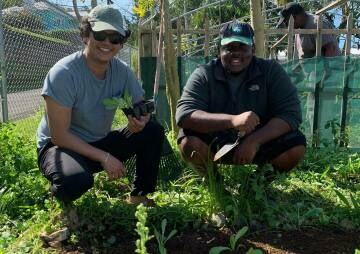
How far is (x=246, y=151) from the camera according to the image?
2.84 metres

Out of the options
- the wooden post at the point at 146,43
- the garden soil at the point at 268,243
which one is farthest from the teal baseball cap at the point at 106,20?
the wooden post at the point at 146,43

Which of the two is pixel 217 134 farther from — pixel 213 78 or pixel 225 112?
pixel 213 78

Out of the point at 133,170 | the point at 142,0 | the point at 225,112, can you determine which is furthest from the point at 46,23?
the point at 225,112

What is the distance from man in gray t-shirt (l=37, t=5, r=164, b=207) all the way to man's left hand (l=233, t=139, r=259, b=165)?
553mm

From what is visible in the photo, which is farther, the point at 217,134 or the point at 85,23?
the point at 217,134

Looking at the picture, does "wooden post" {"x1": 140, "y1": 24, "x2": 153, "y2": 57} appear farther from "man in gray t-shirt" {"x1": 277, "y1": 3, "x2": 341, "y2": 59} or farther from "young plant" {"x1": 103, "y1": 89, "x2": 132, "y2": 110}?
"young plant" {"x1": 103, "y1": 89, "x2": 132, "y2": 110}

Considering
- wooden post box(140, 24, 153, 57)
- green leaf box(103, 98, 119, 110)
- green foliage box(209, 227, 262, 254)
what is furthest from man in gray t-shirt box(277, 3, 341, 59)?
green foliage box(209, 227, 262, 254)

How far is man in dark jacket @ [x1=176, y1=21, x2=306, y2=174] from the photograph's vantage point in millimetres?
2980

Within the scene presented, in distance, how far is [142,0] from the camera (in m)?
5.25

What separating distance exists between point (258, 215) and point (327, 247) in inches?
18.0

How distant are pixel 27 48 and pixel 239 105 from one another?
11.4 ft

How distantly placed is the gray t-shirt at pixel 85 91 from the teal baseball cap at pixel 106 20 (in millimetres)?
252

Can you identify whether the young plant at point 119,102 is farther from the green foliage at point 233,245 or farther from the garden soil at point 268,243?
the green foliage at point 233,245

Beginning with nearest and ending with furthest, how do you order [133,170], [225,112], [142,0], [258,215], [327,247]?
[327,247] → [258,215] → [225,112] → [133,170] → [142,0]
